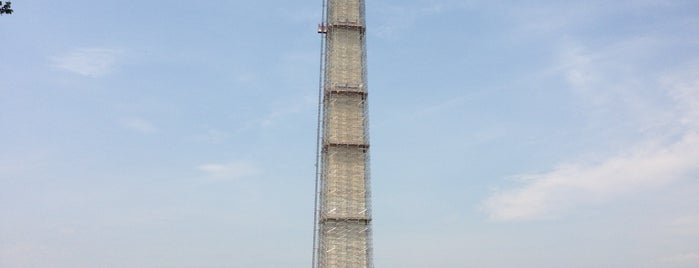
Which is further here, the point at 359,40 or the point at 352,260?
the point at 359,40

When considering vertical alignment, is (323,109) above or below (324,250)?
above

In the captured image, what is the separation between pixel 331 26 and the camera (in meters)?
68.4

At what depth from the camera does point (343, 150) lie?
65688 millimetres

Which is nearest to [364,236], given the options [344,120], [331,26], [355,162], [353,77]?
[355,162]

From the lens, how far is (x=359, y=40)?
68.8 metres

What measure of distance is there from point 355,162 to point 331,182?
2951mm

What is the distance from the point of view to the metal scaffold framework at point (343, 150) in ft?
210

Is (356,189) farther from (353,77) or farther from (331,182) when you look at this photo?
(353,77)

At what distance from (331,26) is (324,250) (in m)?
21.2

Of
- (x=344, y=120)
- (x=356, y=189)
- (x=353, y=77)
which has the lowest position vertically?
(x=356, y=189)

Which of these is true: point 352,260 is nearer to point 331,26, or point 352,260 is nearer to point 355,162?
point 355,162

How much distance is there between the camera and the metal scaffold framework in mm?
64062

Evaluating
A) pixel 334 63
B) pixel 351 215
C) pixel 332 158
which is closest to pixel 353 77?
pixel 334 63

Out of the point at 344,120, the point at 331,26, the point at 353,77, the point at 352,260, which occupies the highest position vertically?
the point at 331,26
